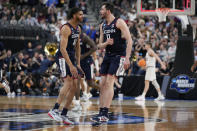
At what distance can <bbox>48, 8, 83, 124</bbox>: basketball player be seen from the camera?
9695 mm

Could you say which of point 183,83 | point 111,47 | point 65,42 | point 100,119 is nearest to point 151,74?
point 183,83

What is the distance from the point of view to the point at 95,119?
9773mm

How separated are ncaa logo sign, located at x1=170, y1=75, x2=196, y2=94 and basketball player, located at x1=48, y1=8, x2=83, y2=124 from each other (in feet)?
30.1

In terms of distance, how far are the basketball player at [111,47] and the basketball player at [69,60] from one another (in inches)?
24.1

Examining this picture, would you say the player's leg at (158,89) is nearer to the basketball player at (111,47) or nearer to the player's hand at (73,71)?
the basketball player at (111,47)

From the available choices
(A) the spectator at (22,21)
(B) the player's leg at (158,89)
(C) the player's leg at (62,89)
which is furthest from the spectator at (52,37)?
(C) the player's leg at (62,89)

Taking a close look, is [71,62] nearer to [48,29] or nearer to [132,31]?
[132,31]

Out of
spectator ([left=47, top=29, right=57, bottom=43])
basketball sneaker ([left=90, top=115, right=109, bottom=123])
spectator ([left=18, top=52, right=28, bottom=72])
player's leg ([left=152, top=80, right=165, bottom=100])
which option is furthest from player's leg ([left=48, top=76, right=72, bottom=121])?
spectator ([left=47, top=29, right=57, bottom=43])

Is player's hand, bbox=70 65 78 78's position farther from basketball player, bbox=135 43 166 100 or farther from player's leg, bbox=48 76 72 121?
basketball player, bbox=135 43 166 100

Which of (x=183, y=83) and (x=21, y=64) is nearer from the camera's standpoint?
(x=183, y=83)

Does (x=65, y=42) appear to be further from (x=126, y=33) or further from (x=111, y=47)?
(x=126, y=33)

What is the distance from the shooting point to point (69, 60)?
9656mm

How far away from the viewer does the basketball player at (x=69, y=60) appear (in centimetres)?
970

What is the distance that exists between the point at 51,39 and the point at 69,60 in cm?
1856
